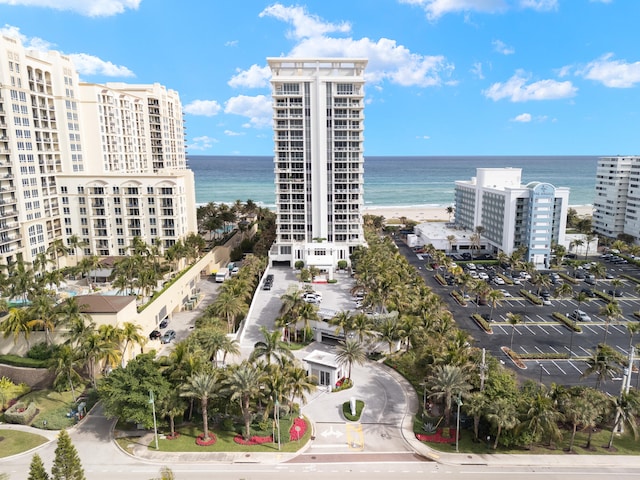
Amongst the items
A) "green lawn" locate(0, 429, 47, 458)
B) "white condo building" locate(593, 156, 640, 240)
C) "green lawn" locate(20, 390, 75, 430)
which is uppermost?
"white condo building" locate(593, 156, 640, 240)

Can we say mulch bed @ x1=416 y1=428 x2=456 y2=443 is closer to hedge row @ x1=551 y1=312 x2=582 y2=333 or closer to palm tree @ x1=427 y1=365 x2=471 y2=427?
palm tree @ x1=427 y1=365 x2=471 y2=427

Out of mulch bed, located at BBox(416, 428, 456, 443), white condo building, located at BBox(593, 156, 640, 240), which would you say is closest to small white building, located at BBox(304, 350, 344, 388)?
mulch bed, located at BBox(416, 428, 456, 443)

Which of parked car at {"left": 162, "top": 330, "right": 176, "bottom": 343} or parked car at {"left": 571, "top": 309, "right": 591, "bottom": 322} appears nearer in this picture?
parked car at {"left": 162, "top": 330, "right": 176, "bottom": 343}

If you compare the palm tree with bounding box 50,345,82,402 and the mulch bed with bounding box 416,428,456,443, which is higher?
the palm tree with bounding box 50,345,82,402

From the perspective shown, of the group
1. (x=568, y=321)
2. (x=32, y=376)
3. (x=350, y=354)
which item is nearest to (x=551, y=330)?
(x=568, y=321)

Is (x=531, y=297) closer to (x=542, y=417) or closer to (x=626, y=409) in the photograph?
(x=626, y=409)

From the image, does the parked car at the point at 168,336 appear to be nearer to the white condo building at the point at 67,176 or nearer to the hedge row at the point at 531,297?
the white condo building at the point at 67,176
